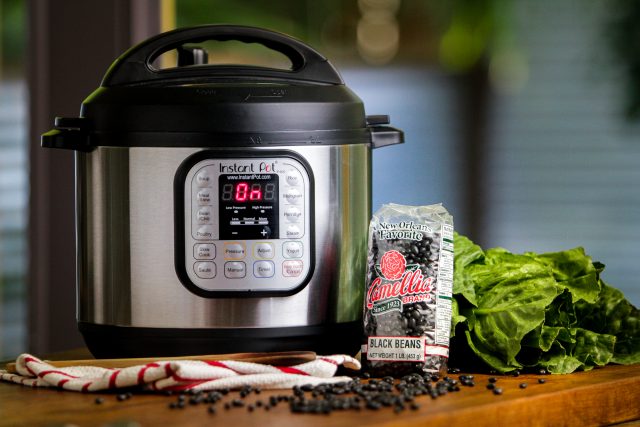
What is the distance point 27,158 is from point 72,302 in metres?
0.36

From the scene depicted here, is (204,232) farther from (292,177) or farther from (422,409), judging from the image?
(422,409)

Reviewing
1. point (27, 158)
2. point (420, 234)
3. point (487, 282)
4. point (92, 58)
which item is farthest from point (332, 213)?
point (27, 158)

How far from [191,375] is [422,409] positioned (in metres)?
0.26

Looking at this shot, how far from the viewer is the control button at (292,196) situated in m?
1.20

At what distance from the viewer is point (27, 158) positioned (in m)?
2.33

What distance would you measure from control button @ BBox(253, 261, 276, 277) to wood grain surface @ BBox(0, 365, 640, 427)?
0.15m

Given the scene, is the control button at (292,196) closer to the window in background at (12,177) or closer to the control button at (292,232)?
the control button at (292,232)

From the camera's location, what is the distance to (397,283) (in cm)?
118

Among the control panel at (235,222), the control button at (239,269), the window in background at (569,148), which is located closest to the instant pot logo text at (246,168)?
the control panel at (235,222)

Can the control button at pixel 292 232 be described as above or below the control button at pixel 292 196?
below

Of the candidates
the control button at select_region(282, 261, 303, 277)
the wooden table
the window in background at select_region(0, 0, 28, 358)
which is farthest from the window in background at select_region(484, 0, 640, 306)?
the control button at select_region(282, 261, 303, 277)

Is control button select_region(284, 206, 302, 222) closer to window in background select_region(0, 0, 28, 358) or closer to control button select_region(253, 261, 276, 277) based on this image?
control button select_region(253, 261, 276, 277)

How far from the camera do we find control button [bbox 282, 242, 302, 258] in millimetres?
1200

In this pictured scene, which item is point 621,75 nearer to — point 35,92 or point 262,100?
point 35,92
